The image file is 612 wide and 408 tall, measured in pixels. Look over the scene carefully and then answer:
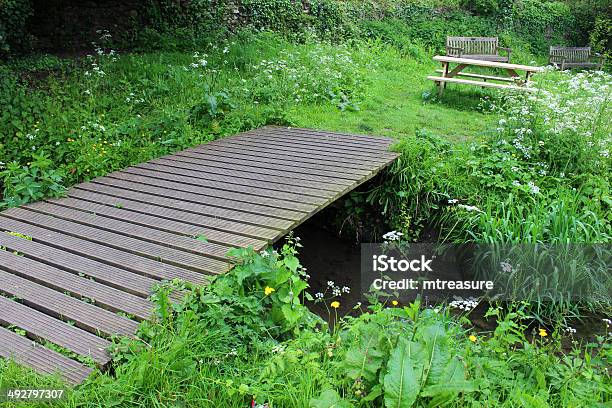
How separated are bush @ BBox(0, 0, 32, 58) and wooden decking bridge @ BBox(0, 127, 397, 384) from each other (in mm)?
5637

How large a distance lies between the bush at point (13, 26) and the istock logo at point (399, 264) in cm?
790

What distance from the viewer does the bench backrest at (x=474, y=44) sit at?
12.1 m

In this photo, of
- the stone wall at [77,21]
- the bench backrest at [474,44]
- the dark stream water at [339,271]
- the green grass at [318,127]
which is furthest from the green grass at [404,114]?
the stone wall at [77,21]

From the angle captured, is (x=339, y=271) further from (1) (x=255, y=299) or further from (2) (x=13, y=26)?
(2) (x=13, y=26)

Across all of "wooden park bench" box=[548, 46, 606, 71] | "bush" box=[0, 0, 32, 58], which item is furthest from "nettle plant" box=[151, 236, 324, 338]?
"wooden park bench" box=[548, 46, 606, 71]

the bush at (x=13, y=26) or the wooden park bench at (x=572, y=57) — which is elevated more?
the bush at (x=13, y=26)

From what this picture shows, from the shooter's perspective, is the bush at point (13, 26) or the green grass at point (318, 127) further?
the bush at point (13, 26)

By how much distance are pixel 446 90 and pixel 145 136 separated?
600 cm

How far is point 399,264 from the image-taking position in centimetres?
539

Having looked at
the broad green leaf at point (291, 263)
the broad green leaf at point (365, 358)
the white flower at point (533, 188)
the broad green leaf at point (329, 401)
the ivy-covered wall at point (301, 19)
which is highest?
the ivy-covered wall at point (301, 19)

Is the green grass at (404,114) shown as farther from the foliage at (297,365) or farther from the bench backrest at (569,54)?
the bench backrest at (569,54)

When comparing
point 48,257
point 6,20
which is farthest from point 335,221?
point 6,20

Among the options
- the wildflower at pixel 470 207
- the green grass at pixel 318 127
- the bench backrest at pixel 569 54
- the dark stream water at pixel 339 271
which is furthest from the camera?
the bench backrest at pixel 569 54

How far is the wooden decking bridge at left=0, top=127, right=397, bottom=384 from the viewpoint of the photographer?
2867 millimetres
